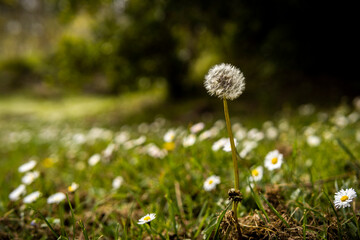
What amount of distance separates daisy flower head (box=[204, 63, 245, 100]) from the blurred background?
12.5 feet

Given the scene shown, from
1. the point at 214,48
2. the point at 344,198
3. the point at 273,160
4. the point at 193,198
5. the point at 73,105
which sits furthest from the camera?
the point at 73,105

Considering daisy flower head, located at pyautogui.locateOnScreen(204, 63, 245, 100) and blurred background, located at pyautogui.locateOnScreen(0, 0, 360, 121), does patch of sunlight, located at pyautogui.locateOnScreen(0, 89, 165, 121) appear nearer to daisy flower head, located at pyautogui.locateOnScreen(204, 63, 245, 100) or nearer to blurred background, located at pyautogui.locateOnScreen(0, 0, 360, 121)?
blurred background, located at pyautogui.locateOnScreen(0, 0, 360, 121)

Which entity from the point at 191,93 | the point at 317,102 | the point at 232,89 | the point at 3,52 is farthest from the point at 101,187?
the point at 3,52

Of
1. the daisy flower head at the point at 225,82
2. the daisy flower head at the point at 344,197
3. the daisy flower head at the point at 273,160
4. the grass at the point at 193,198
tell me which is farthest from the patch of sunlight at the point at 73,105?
the daisy flower head at the point at 344,197

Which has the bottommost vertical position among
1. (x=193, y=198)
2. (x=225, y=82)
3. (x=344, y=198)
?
(x=193, y=198)

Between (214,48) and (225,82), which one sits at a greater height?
(214,48)

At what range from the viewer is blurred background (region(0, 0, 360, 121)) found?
4441 mm

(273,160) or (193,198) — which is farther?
(193,198)

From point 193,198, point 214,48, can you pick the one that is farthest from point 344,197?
point 214,48

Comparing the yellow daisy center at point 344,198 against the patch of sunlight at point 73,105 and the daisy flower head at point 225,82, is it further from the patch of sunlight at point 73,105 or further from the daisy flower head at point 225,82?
the patch of sunlight at point 73,105

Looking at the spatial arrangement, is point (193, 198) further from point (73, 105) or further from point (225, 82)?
point (73, 105)

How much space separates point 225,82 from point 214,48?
746cm

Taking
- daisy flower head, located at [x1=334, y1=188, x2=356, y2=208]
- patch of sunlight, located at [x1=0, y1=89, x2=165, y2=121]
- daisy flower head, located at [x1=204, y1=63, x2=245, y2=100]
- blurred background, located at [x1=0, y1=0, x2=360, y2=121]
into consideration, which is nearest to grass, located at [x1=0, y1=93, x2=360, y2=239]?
daisy flower head, located at [x1=334, y1=188, x2=356, y2=208]

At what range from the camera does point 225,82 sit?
0.80 m
